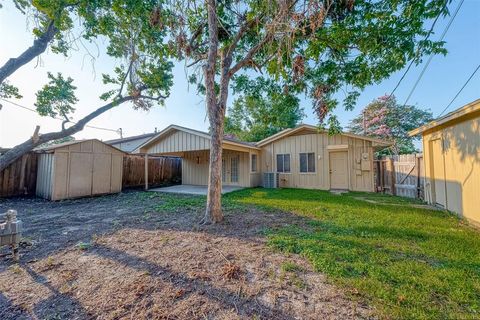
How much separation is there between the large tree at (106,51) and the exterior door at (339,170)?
30.7ft

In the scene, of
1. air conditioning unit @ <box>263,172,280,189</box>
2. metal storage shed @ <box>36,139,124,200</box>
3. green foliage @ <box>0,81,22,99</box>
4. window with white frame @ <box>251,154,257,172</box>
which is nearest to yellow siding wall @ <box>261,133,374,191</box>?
air conditioning unit @ <box>263,172,280,189</box>

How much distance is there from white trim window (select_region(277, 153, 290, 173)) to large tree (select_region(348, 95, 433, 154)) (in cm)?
1228

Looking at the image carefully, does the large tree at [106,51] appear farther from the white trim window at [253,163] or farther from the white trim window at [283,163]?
the white trim window at [283,163]

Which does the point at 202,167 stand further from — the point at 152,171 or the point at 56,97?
the point at 56,97

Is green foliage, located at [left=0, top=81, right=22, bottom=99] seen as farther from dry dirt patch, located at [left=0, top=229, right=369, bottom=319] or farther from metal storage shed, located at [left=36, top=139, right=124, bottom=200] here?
Result: dry dirt patch, located at [left=0, top=229, right=369, bottom=319]

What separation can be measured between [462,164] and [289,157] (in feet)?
23.6

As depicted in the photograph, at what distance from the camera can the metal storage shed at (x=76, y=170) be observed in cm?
742

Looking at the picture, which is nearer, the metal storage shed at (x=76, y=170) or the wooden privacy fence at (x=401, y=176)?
the metal storage shed at (x=76, y=170)

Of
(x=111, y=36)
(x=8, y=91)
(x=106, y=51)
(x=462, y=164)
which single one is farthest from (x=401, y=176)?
(x=8, y=91)

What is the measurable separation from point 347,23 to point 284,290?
214 inches

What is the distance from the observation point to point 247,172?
38.1 ft

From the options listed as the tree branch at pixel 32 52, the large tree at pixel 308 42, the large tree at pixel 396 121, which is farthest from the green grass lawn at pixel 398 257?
the large tree at pixel 396 121

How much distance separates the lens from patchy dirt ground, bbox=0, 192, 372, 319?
6.05 ft

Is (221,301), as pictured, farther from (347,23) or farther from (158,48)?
(158,48)
